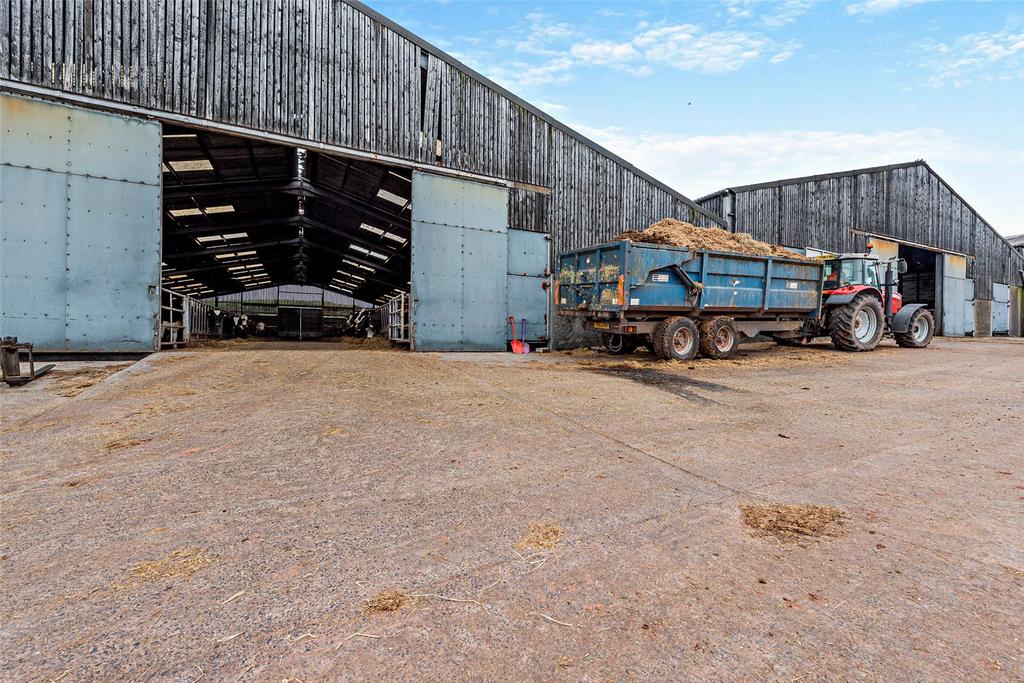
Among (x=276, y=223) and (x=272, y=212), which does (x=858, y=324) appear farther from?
(x=276, y=223)

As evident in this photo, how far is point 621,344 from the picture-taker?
451 inches

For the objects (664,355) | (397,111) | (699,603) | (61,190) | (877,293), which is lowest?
(699,603)

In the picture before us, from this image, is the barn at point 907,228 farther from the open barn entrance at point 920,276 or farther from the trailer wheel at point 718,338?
the trailer wheel at point 718,338

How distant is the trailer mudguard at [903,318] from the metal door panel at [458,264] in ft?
38.3

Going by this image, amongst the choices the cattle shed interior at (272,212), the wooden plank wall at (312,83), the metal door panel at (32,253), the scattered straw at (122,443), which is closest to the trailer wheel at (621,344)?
the wooden plank wall at (312,83)

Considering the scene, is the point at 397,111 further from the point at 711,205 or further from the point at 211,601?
the point at 711,205

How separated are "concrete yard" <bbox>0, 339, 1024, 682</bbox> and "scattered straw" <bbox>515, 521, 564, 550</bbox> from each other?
5cm

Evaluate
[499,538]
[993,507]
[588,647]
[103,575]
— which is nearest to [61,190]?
[103,575]

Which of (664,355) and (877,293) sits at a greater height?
(877,293)

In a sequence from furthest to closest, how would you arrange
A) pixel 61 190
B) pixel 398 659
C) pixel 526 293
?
1. pixel 526 293
2. pixel 61 190
3. pixel 398 659

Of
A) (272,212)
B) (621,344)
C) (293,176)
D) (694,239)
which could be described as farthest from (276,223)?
(694,239)

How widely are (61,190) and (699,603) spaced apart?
40.1ft

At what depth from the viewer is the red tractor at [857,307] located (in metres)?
12.4

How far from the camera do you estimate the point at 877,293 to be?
42.9 feet
